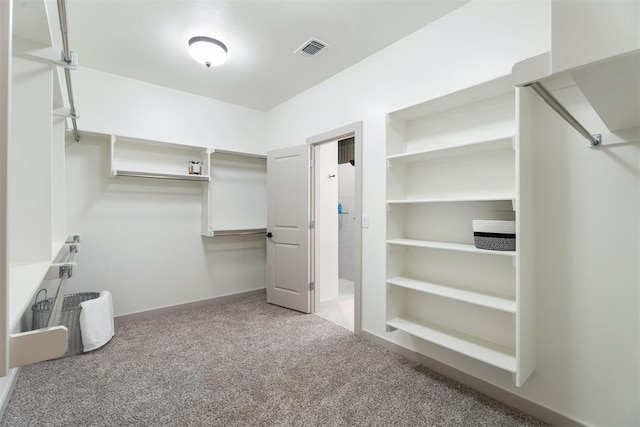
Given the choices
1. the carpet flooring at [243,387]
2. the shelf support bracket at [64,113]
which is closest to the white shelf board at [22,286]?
the carpet flooring at [243,387]

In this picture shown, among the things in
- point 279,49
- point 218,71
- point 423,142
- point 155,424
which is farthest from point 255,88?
point 155,424

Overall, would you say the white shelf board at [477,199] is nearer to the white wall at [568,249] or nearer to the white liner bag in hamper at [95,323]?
the white wall at [568,249]

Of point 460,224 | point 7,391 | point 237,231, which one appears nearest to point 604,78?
point 460,224

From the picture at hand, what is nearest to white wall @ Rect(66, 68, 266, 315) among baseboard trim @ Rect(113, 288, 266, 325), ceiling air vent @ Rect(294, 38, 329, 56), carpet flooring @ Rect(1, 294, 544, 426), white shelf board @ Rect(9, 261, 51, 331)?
baseboard trim @ Rect(113, 288, 266, 325)

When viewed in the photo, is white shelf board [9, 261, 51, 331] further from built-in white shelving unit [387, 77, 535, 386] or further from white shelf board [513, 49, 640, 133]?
built-in white shelving unit [387, 77, 535, 386]

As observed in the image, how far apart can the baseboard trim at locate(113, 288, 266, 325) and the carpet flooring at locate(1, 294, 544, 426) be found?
1.40 ft

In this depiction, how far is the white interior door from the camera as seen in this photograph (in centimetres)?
331

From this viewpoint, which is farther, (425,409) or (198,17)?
(198,17)

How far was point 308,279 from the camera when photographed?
10.7 ft

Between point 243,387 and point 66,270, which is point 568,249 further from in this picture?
point 66,270

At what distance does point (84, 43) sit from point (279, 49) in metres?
1.64

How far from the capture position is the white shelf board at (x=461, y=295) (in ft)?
5.27

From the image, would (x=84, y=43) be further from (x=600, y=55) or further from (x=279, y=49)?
(x=600, y=55)

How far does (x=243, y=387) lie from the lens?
1.89 meters
